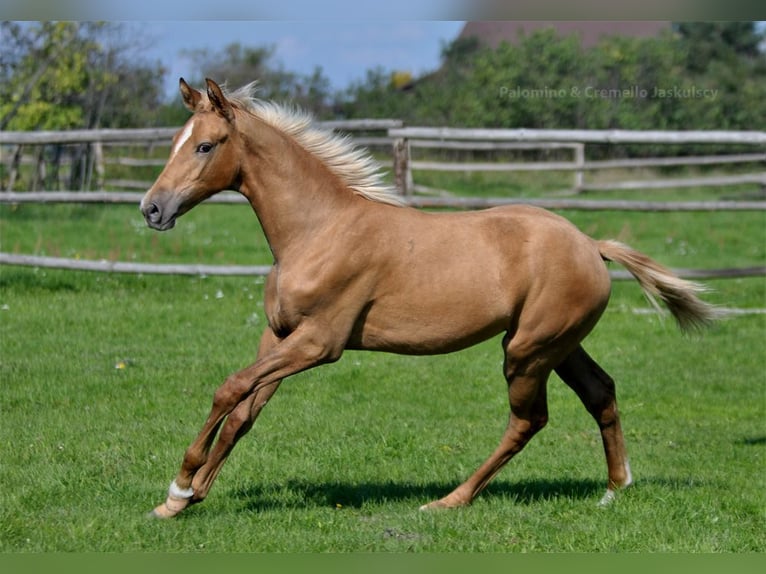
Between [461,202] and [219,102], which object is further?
[461,202]

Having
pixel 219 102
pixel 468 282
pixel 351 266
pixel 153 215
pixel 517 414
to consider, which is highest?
pixel 219 102

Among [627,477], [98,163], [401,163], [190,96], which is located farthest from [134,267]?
[98,163]

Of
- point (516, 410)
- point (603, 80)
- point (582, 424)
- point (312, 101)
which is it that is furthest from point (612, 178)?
point (516, 410)

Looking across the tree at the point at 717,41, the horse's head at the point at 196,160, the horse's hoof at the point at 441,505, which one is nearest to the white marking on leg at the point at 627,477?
the horse's hoof at the point at 441,505

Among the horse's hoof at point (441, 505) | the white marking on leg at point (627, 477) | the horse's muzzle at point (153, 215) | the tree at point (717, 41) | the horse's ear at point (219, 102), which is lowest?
the white marking on leg at point (627, 477)

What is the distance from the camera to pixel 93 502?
5.07 m

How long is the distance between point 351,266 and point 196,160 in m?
0.91

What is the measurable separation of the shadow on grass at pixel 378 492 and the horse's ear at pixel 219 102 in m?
2.00

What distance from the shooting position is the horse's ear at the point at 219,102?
471 cm

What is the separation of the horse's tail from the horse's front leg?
1.76 metres

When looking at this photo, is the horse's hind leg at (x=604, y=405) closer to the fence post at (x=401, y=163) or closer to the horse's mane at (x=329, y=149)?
the horse's mane at (x=329, y=149)

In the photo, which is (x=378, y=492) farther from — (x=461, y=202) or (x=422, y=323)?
(x=461, y=202)

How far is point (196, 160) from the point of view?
188 inches

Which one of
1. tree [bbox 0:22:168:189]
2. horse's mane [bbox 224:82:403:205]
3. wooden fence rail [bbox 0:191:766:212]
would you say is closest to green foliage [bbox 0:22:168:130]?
tree [bbox 0:22:168:189]
